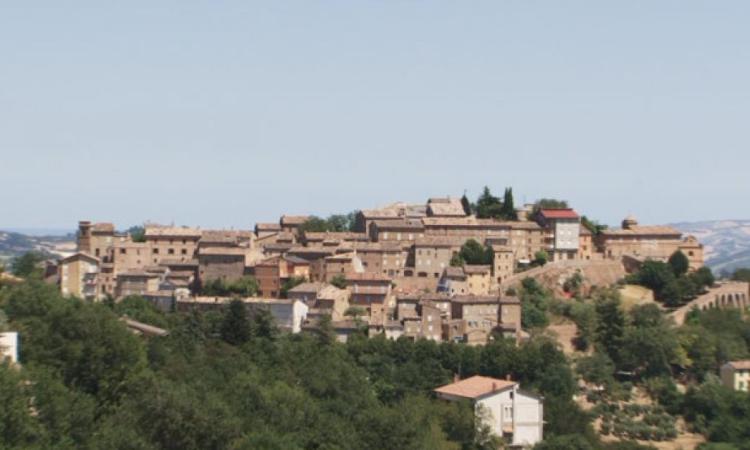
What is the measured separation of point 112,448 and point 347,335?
937 inches

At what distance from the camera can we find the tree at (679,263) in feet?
199

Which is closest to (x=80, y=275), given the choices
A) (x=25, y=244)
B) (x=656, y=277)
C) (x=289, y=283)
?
(x=289, y=283)

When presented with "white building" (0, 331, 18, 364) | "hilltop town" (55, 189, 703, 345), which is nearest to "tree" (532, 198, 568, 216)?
"hilltop town" (55, 189, 703, 345)

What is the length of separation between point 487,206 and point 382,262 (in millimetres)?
9939

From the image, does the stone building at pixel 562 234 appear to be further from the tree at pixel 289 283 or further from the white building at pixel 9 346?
the white building at pixel 9 346

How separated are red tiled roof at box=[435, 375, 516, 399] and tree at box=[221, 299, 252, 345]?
25.7 ft

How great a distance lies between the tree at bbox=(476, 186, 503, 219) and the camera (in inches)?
2581

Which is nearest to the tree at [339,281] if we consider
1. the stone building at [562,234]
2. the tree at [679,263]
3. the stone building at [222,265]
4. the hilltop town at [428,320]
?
the hilltop town at [428,320]

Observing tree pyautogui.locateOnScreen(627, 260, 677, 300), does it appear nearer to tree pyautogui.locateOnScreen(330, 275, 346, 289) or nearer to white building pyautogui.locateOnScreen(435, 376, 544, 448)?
tree pyautogui.locateOnScreen(330, 275, 346, 289)

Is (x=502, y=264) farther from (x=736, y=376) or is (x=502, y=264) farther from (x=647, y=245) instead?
(x=736, y=376)

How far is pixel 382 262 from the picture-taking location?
5816 centimetres

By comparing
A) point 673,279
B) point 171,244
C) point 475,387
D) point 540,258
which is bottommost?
point 475,387

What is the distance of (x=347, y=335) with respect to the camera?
51469 millimetres

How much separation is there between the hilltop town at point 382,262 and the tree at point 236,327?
3.00 metres
